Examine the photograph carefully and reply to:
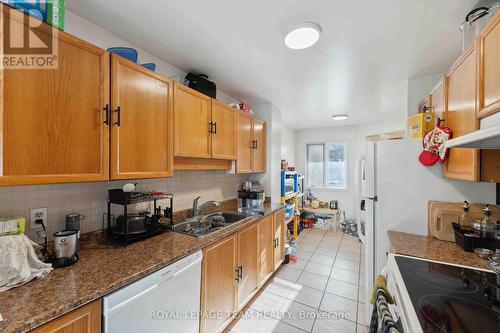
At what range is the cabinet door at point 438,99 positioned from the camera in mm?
1442

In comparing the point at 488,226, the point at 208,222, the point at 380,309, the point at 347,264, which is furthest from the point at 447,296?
the point at 347,264

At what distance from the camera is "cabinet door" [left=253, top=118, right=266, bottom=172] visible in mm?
2678

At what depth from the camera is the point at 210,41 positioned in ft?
5.02

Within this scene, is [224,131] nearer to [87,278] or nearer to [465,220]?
[87,278]

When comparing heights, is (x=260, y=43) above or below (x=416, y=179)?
above

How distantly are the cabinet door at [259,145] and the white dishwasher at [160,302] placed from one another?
159 cm

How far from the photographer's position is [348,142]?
450cm

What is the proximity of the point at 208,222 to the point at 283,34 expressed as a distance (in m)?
1.81

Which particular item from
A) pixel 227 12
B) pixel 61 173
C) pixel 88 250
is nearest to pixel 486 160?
pixel 227 12

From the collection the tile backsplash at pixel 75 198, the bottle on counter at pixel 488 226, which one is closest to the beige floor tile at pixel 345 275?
Answer: the bottle on counter at pixel 488 226

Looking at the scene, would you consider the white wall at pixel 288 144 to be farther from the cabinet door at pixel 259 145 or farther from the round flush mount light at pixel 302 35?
the round flush mount light at pixel 302 35

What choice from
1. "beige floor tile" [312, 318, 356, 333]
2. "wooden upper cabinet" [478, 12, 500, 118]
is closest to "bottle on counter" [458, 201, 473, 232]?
"wooden upper cabinet" [478, 12, 500, 118]

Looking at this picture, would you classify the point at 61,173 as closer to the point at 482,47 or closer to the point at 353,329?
the point at 482,47

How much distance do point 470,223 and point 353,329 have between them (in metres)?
1.27
